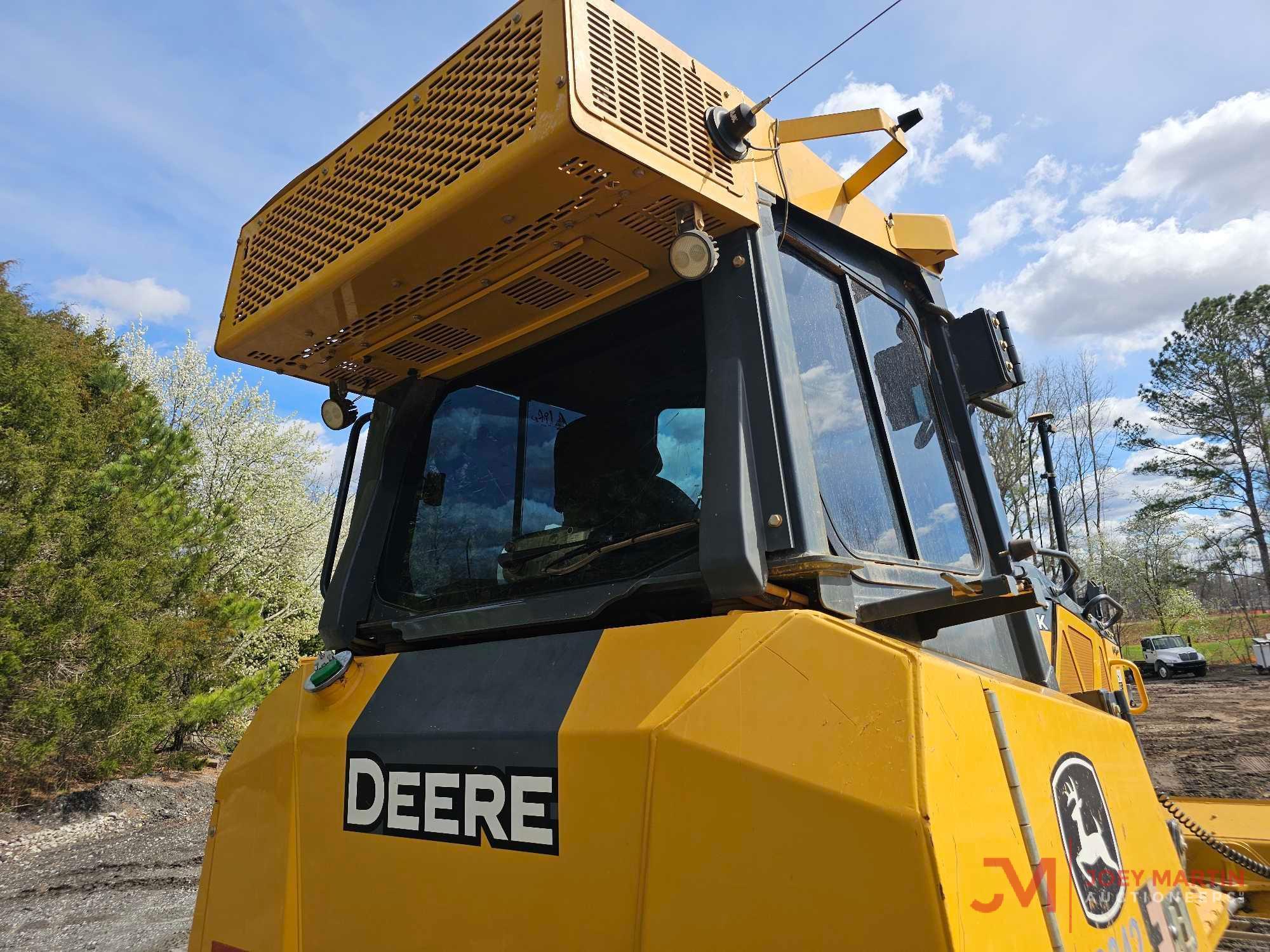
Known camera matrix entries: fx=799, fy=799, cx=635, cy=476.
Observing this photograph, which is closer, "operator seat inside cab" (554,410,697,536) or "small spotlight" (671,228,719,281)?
"small spotlight" (671,228,719,281)

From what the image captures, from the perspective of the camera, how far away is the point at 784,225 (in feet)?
6.25

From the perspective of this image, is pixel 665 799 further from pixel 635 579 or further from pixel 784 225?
pixel 784 225

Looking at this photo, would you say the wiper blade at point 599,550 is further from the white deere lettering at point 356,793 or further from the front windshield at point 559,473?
the white deere lettering at point 356,793

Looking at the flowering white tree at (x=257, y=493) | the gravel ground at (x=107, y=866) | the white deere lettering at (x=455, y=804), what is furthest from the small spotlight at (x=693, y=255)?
the flowering white tree at (x=257, y=493)

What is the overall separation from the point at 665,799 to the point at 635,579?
1.74 ft

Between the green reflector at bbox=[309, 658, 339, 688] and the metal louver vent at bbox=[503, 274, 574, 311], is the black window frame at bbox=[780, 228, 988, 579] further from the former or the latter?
the green reflector at bbox=[309, 658, 339, 688]

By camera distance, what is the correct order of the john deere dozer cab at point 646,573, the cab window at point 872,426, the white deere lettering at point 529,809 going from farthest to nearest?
the cab window at point 872,426 → the white deere lettering at point 529,809 → the john deere dozer cab at point 646,573

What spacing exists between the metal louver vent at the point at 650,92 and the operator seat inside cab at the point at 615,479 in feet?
1.99

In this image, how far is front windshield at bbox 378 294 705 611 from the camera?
1.82 meters

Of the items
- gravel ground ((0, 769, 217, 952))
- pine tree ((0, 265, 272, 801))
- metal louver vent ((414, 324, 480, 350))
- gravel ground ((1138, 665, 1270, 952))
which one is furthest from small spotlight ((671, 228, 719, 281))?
pine tree ((0, 265, 272, 801))

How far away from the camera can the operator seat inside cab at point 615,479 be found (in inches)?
70.8

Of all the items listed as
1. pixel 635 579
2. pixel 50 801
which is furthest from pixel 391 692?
pixel 50 801

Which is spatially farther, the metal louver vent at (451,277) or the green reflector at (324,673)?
the green reflector at (324,673)

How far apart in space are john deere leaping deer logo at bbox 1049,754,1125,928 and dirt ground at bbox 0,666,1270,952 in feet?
9.57
